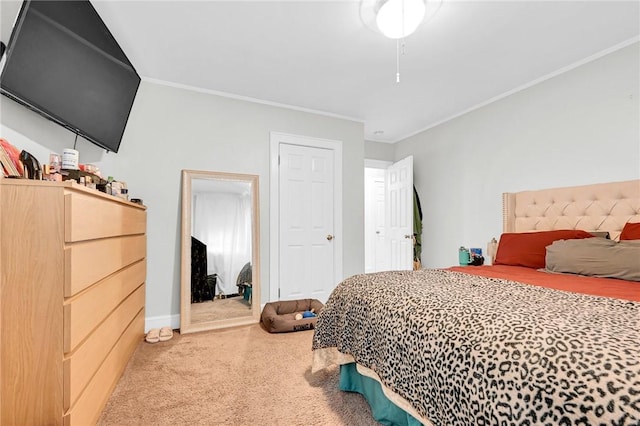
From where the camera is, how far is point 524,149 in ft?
9.41

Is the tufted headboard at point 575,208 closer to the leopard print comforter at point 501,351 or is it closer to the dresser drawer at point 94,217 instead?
the leopard print comforter at point 501,351

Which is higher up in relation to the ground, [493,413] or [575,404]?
[575,404]

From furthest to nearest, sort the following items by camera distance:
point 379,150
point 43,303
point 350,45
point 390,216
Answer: point 379,150, point 390,216, point 350,45, point 43,303

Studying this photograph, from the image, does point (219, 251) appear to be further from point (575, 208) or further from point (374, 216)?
point (575, 208)

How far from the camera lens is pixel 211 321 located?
111 inches

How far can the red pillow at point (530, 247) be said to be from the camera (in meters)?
2.19

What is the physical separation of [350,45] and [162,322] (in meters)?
2.95

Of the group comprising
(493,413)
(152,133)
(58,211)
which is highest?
(152,133)

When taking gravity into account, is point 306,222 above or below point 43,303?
above

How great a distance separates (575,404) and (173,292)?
9.69 feet

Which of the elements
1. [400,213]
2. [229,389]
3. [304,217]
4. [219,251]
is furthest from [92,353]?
[400,213]

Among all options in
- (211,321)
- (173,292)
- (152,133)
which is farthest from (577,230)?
(152,133)

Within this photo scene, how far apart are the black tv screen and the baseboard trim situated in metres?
1.59

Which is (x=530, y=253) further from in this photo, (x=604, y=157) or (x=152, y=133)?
(x=152, y=133)
